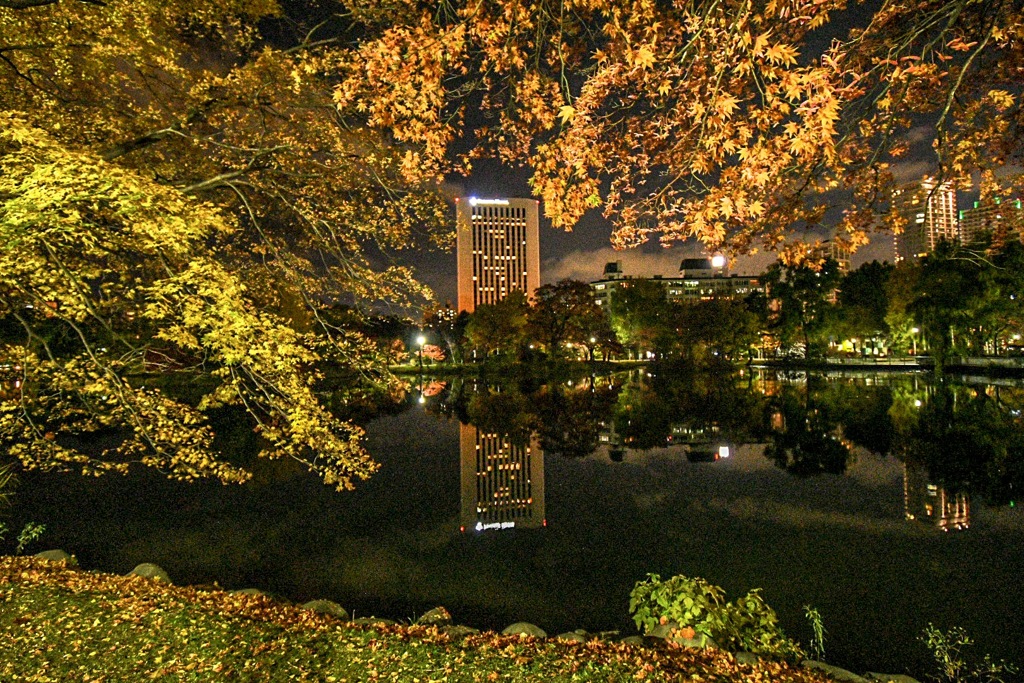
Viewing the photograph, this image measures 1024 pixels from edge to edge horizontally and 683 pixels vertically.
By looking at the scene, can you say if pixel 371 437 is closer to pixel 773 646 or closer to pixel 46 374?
pixel 46 374

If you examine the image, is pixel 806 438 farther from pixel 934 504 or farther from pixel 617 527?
pixel 617 527

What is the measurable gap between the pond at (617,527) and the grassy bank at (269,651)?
7.09 feet

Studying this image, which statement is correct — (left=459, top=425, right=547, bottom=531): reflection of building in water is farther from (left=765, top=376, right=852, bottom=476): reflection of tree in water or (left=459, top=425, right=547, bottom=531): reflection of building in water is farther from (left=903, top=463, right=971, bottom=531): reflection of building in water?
(left=903, top=463, right=971, bottom=531): reflection of building in water

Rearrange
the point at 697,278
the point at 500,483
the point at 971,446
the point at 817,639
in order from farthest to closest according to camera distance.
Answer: the point at 697,278 < the point at 971,446 < the point at 500,483 < the point at 817,639

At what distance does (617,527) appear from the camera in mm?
11148

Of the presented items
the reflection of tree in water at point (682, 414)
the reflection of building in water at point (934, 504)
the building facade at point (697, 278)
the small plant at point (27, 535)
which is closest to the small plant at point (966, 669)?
the reflection of building in water at point (934, 504)

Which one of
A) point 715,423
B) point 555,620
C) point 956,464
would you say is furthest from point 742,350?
point 555,620

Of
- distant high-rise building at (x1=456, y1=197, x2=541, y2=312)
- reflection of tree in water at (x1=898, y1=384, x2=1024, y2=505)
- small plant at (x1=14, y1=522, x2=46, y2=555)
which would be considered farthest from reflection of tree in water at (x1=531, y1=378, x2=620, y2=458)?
distant high-rise building at (x1=456, y1=197, x2=541, y2=312)

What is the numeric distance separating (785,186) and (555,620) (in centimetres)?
603

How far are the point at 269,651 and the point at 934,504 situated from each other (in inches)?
523

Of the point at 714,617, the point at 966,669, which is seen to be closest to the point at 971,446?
the point at 966,669

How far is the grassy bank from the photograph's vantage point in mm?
4625

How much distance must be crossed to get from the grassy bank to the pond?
2.16 metres

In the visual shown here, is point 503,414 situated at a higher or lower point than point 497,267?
lower
